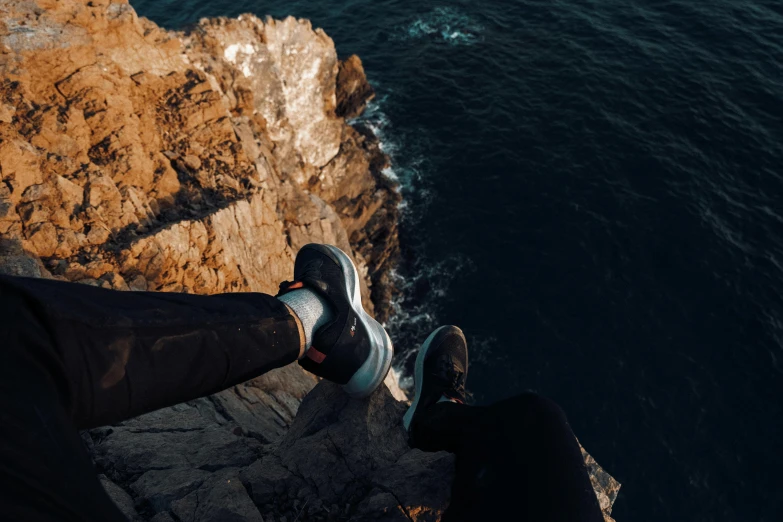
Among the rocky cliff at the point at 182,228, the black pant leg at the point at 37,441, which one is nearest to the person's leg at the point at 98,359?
the black pant leg at the point at 37,441

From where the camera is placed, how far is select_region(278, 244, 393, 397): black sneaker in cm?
577

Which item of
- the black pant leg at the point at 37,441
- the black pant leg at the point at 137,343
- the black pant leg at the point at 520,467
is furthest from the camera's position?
the black pant leg at the point at 520,467

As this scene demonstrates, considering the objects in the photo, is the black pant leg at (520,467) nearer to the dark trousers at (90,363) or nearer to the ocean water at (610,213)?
the dark trousers at (90,363)

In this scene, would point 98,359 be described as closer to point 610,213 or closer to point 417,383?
point 417,383

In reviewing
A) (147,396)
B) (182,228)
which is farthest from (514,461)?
(182,228)

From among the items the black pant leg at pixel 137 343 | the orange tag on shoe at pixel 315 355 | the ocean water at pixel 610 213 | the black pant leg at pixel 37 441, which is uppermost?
the black pant leg at pixel 37 441

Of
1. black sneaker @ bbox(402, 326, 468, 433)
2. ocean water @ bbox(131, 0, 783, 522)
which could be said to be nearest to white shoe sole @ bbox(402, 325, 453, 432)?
black sneaker @ bbox(402, 326, 468, 433)

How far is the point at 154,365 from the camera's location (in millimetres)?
3779

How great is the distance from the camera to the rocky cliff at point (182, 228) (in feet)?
19.2

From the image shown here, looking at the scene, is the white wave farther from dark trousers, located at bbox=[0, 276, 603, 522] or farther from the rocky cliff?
dark trousers, located at bbox=[0, 276, 603, 522]

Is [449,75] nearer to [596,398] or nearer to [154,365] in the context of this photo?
[596,398]

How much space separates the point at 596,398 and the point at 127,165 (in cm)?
1902

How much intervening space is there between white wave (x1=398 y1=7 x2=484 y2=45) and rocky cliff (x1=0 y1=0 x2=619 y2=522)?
71.1 ft

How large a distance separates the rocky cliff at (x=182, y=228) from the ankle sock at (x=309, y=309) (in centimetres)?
177
